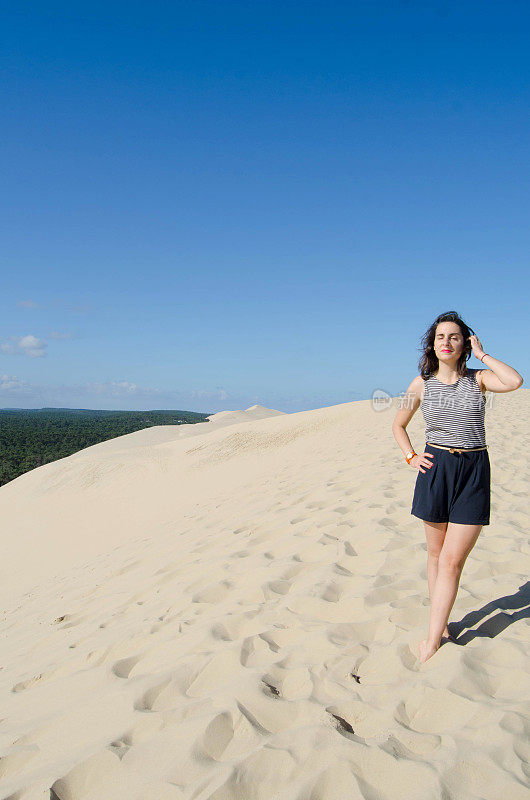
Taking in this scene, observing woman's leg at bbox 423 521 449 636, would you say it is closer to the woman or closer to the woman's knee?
the woman

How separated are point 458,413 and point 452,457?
245 mm

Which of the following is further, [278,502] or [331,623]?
[278,502]

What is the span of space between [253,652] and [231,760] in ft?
2.84

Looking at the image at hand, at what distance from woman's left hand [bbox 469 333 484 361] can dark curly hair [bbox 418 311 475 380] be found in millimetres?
24

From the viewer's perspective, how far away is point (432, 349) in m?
2.89

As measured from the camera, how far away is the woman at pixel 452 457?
2.62m

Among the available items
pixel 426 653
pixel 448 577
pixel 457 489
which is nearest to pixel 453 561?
pixel 448 577

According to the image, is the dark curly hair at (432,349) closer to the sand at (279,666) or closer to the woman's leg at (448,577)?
the woman's leg at (448,577)

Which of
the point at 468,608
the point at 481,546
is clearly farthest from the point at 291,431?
the point at 468,608

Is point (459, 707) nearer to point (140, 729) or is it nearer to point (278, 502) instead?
point (140, 729)

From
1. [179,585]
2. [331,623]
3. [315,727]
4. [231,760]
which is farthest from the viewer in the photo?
[179,585]

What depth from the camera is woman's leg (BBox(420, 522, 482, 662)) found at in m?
2.61

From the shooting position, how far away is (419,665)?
2.58m

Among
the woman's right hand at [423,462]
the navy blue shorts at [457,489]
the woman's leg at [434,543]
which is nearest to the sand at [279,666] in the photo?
the woman's leg at [434,543]
